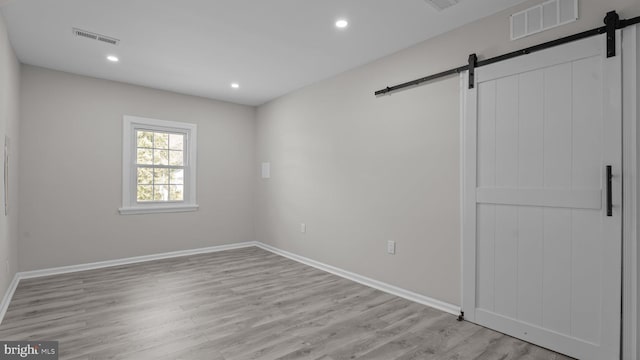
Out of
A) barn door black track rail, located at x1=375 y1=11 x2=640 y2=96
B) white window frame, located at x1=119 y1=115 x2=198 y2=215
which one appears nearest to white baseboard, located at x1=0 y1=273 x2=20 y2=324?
white window frame, located at x1=119 y1=115 x2=198 y2=215

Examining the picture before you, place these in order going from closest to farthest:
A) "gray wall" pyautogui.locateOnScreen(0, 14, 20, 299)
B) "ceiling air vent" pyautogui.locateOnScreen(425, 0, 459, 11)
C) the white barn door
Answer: the white barn door < "ceiling air vent" pyautogui.locateOnScreen(425, 0, 459, 11) < "gray wall" pyautogui.locateOnScreen(0, 14, 20, 299)

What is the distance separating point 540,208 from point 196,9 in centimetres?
317

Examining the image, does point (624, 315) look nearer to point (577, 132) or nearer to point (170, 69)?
point (577, 132)

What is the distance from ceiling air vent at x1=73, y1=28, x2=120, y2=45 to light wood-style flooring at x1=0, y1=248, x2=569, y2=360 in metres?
2.64

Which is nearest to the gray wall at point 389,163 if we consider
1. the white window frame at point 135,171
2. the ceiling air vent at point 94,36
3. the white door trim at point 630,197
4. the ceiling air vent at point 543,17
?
the ceiling air vent at point 543,17

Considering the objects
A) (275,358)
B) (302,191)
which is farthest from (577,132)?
(302,191)

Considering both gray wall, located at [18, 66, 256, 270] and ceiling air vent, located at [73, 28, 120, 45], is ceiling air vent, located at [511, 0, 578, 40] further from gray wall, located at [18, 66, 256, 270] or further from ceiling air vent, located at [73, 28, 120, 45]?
gray wall, located at [18, 66, 256, 270]

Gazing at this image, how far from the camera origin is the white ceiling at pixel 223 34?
8.57 feet

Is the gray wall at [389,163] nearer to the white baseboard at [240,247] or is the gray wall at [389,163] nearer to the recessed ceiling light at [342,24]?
the white baseboard at [240,247]

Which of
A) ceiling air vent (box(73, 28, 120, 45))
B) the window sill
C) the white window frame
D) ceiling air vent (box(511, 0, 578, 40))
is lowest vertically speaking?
the window sill

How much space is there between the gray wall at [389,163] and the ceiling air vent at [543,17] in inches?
1.8

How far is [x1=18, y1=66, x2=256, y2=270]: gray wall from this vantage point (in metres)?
3.96

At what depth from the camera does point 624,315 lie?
6.50 feet

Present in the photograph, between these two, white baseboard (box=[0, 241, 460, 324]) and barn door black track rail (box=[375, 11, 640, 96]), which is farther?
white baseboard (box=[0, 241, 460, 324])
